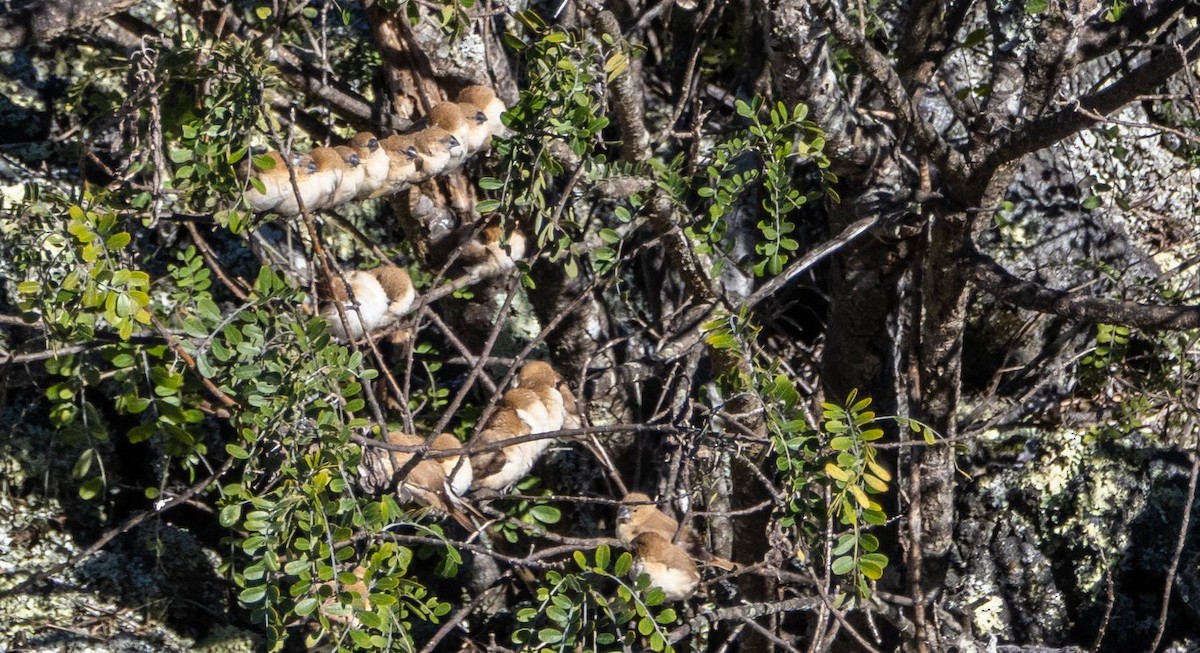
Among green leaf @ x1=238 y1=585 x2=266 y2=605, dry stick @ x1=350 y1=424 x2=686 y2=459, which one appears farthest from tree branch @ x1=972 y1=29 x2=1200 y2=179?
green leaf @ x1=238 y1=585 x2=266 y2=605

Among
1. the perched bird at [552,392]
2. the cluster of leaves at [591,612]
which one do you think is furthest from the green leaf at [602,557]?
the perched bird at [552,392]

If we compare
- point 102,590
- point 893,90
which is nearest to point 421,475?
point 102,590

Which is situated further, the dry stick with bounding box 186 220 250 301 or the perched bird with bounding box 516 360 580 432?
the perched bird with bounding box 516 360 580 432

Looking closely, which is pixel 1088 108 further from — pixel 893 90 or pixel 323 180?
pixel 323 180

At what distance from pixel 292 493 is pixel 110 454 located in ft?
3.45

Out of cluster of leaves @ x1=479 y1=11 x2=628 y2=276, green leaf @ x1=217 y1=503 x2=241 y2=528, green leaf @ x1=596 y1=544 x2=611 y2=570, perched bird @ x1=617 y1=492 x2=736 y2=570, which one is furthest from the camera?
perched bird @ x1=617 y1=492 x2=736 y2=570

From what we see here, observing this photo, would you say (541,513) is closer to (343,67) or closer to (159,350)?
(159,350)

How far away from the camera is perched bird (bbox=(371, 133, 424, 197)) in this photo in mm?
2137

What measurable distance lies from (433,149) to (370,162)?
13cm

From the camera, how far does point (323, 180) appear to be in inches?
78.0

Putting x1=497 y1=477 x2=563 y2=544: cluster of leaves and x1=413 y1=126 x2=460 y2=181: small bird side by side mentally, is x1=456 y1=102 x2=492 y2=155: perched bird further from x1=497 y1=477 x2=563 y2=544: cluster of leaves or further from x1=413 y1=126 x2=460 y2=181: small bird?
x1=497 y1=477 x2=563 y2=544: cluster of leaves

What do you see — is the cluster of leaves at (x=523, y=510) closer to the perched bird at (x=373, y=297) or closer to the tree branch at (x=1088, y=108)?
the perched bird at (x=373, y=297)

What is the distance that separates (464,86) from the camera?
243cm

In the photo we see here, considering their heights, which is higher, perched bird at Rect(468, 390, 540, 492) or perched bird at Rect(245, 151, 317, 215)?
perched bird at Rect(245, 151, 317, 215)
